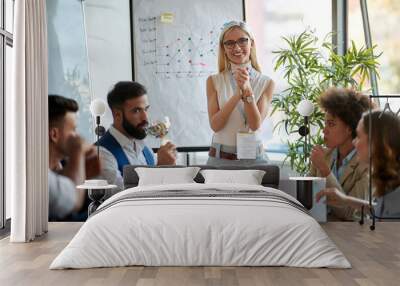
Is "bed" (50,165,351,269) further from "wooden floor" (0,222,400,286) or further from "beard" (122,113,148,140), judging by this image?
"beard" (122,113,148,140)

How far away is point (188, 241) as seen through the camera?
16.0 feet

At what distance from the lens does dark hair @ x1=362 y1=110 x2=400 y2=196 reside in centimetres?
776

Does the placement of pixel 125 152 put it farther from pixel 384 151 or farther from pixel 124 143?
pixel 384 151

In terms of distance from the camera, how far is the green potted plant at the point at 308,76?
7.86 meters

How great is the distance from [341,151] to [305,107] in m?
0.75

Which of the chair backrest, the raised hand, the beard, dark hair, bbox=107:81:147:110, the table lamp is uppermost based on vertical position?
dark hair, bbox=107:81:147:110

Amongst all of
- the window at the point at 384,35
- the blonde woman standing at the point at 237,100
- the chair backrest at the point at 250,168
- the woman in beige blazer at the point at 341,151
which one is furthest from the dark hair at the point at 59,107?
the window at the point at 384,35

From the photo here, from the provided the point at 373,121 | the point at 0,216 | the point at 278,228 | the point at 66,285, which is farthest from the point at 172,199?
the point at 373,121

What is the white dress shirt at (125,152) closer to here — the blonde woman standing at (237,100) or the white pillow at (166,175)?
the white pillow at (166,175)

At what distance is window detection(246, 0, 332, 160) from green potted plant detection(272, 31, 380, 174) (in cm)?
9

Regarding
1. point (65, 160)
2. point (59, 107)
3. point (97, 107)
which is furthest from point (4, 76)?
point (65, 160)

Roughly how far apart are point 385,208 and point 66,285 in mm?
4778

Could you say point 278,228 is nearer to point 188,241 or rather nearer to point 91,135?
point 188,241

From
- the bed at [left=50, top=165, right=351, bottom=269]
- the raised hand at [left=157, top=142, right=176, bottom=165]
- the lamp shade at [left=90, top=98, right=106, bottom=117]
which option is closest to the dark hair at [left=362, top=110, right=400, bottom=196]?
the raised hand at [left=157, top=142, right=176, bottom=165]
